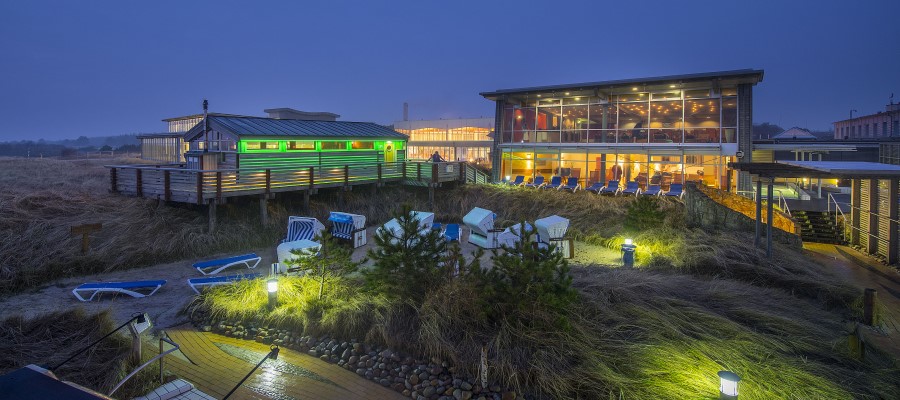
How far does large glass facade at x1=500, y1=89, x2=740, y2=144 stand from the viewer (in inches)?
784

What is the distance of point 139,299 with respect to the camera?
9.55 metres

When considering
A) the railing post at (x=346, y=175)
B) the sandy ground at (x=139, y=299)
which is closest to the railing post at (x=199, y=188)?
the sandy ground at (x=139, y=299)

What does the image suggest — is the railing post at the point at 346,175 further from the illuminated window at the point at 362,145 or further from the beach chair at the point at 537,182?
the beach chair at the point at 537,182

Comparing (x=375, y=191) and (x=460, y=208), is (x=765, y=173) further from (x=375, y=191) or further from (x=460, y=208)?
(x=375, y=191)

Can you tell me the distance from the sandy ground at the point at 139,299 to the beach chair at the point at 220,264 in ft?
0.54

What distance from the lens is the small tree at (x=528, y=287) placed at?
6.83 metres

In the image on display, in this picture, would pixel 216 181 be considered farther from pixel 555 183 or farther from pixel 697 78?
pixel 697 78

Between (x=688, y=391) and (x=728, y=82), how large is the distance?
17.3 metres

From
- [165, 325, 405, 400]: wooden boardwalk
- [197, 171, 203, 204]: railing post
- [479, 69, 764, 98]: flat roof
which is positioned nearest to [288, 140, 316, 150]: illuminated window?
[197, 171, 203, 204]: railing post

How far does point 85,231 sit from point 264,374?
8.33 meters

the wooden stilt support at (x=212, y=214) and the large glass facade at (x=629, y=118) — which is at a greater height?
the large glass facade at (x=629, y=118)

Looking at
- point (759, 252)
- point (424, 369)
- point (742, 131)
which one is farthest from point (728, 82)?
point (424, 369)

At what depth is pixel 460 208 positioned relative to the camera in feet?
65.9

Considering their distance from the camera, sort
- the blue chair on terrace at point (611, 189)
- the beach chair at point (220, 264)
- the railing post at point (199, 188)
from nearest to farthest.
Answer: the beach chair at point (220, 264) < the railing post at point (199, 188) < the blue chair on terrace at point (611, 189)
